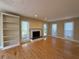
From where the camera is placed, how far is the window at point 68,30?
8.75m

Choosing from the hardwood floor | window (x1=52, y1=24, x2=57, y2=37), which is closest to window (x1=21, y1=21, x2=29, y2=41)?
the hardwood floor

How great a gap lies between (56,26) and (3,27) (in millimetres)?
8112

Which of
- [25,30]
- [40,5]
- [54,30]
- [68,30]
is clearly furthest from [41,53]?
[54,30]

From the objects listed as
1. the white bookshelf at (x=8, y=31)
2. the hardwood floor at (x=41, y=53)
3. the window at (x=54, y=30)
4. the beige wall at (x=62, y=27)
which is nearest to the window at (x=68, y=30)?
the beige wall at (x=62, y=27)

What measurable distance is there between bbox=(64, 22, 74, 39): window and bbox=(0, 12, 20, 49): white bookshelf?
18.5ft

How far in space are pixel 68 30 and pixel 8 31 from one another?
6.45 m

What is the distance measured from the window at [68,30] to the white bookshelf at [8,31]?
18.5 ft

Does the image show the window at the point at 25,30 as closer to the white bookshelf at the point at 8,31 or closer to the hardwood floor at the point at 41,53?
the white bookshelf at the point at 8,31

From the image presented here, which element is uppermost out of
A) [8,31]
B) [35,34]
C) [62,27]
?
[62,27]

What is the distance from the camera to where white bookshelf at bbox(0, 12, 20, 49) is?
530 centimetres

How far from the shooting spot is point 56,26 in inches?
471

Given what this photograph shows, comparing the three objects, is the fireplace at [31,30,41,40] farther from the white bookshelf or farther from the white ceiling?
the white ceiling

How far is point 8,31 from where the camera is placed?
6.03 meters

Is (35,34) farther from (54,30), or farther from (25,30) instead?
(54,30)
